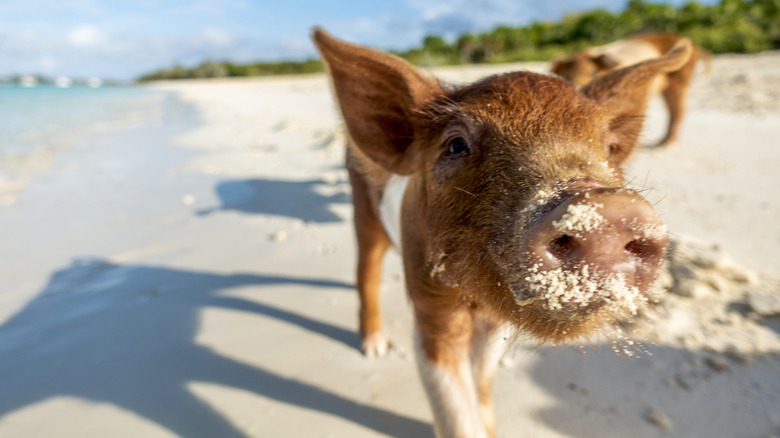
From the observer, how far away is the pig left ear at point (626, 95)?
1848 mm

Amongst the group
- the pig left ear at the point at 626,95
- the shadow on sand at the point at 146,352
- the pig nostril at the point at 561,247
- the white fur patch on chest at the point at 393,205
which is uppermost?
the pig left ear at the point at 626,95

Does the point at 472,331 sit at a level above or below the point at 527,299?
below

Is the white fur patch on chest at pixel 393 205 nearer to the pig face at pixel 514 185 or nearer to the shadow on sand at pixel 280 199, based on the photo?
the pig face at pixel 514 185

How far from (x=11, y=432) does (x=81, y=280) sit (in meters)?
1.83

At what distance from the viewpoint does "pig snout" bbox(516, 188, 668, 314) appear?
3.26 ft

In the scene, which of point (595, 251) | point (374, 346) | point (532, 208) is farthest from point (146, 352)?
point (595, 251)

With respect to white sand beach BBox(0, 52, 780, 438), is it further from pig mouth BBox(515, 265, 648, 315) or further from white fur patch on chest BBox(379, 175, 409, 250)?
white fur patch on chest BBox(379, 175, 409, 250)

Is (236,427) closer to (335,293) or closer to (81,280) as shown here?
(335,293)

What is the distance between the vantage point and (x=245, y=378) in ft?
8.79

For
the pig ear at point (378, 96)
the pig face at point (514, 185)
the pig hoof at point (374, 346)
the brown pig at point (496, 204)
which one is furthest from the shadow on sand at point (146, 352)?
the pig ear at point (378, 96)

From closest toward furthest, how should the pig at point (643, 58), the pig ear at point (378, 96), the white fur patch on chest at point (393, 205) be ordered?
the pig ear at point (378, 96) < the white fur patch on chest at point (393, 205) < the pig at point (643, 58)

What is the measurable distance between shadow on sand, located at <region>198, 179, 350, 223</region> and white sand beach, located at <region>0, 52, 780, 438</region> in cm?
4

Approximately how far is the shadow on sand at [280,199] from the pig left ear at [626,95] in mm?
3469

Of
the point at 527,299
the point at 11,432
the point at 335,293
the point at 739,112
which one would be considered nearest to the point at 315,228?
the point at 335,293
